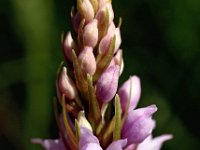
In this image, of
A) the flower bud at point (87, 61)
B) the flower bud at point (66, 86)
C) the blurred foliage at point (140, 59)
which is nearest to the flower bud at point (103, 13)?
the flower bud at point (87, 61)

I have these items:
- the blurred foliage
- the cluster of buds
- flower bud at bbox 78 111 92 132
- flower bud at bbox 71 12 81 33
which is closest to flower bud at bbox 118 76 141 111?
the cluster of buds

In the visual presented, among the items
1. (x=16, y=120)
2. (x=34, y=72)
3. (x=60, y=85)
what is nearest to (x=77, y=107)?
(x=60, y=85)

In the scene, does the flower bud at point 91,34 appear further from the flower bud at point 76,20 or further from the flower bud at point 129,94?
the flower bud at point 129,94

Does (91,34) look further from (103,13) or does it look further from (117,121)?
(117,121)

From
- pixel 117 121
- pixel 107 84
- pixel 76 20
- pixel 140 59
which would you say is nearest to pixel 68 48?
pixel 76 20

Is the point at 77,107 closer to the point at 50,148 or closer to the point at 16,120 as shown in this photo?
the point at 50,148

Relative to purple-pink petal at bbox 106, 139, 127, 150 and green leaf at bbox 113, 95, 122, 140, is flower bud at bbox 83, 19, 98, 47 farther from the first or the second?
purple-pink petal at bbox 106, 139, 127, 150
